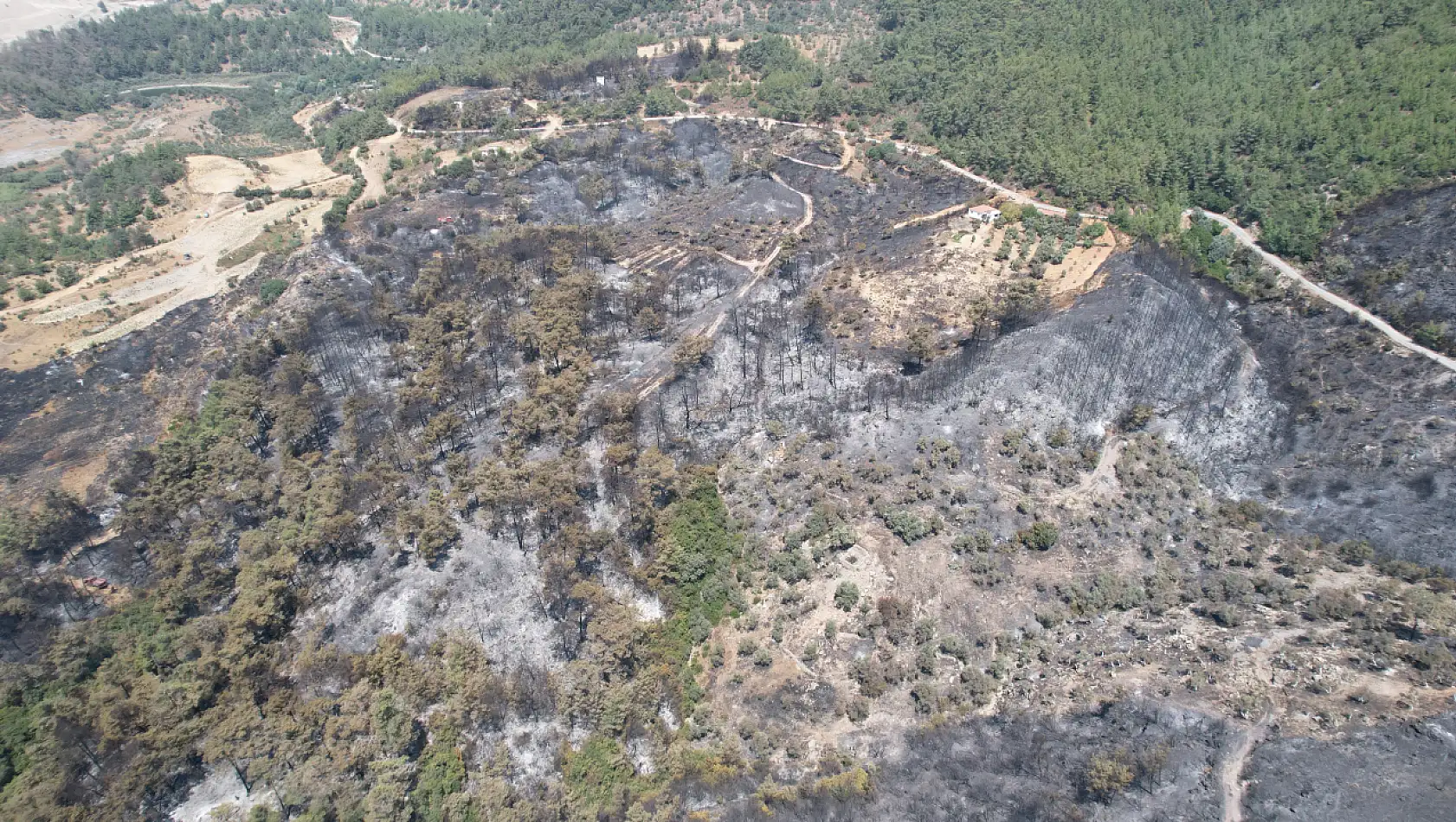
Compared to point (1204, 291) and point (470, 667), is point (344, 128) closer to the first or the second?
point (470, 667)

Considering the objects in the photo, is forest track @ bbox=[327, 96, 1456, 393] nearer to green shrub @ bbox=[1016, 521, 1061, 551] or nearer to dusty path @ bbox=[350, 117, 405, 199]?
dusty path @ bbox=[350, 117, 405, 199]

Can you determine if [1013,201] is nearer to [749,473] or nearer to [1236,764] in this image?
[749,473]

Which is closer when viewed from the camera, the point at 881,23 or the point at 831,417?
the point at 831,417

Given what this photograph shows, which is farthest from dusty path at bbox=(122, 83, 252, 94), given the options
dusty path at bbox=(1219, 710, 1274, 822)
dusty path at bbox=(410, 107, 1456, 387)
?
dusty path at bbox=(1219, 710, 1274, 822)

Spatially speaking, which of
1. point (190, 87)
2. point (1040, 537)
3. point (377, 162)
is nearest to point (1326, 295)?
point (1040, 537)

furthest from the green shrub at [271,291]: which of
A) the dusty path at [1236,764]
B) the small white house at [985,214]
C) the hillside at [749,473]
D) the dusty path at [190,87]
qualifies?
the dusty path at [190,87]

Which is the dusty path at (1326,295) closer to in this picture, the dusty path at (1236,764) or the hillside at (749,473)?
the hillside at (749,473)

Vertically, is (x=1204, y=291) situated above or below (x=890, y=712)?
above

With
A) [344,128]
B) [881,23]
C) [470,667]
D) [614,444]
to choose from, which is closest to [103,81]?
[344,128]
